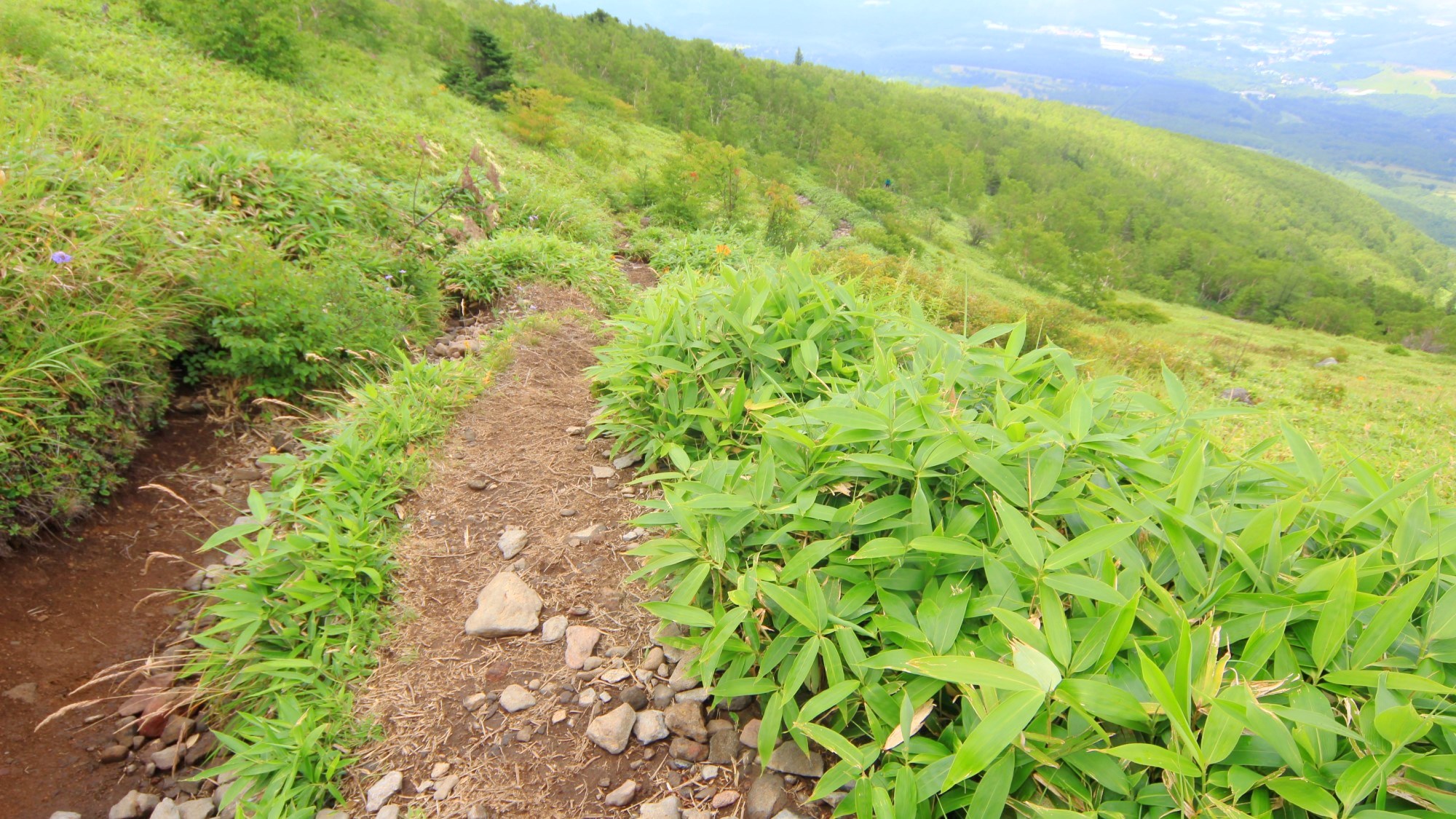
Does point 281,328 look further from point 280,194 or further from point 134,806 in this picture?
point 134,806

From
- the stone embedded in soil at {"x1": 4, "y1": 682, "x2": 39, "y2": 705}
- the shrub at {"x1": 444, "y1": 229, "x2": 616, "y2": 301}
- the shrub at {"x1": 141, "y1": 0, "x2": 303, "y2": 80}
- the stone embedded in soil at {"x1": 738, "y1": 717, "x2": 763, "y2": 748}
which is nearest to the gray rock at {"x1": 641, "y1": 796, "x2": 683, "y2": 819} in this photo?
the stone embedded in soil at {"x1": 738, "y1": 717, "x2": 763, "y2": 748}

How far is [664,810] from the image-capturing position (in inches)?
57.4

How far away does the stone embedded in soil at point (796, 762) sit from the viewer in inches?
56.8

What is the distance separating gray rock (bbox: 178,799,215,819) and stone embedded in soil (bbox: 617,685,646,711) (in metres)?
1.20

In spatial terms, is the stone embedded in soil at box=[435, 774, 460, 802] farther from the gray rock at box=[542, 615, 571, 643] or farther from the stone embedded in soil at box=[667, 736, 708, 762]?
the stone embedded in soil at box=[667, 736, 708, 762]

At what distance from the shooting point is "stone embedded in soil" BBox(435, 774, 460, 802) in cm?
161

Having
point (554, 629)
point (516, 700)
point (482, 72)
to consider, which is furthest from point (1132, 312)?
point (516, 700)

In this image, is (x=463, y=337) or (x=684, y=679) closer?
(x=684, y=679)

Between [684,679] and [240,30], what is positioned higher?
[240,30]

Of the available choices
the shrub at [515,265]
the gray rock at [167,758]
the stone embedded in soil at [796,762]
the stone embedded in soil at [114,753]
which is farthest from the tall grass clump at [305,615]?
the shrub at [515,265]

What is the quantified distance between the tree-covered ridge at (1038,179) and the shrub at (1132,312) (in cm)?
155

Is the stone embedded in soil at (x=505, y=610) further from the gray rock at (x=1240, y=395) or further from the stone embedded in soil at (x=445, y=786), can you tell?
the gray rock at (x=1240, y=395)

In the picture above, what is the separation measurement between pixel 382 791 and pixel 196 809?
2.02ft

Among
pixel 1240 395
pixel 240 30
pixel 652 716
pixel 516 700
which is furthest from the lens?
pixel 240 30
